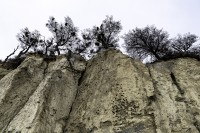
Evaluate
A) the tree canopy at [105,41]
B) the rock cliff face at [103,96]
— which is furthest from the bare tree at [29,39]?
the rock cliff face at [103,96]

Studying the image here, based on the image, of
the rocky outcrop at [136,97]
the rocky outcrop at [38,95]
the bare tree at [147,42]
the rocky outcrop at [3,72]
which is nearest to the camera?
the rocky outcrop at [136,97]

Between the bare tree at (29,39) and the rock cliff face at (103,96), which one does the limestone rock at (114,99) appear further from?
the bare tree at (29,39)

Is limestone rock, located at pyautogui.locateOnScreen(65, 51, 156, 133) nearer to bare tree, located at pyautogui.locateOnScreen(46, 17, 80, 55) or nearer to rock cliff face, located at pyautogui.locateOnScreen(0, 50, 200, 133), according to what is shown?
rock cliff face, located at pyautogui.locateOnScreen(0, 50, 200, 133)

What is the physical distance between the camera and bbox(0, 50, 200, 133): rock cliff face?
39.6ft

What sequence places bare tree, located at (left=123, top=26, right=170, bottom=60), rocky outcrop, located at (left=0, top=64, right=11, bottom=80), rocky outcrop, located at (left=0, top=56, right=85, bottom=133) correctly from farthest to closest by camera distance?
bare tree, located at (left=123, top=26, right=170, bottom=60)
rocky outcrop, located at (left=0, top=64, right=11, bottom=80)
rocky outcrop, located at (left=0, top=56, right=85, bottom=133)

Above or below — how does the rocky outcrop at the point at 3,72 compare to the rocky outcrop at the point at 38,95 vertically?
above

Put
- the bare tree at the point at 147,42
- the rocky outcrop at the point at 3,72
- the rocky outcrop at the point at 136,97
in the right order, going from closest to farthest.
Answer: the rocky outcrop at the point at 136,97 → the rocky outcrop at the point at 3,72 → the bare tree at the point at 147,42

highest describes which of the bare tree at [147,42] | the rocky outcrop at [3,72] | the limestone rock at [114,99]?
the bare tree at [147,42]

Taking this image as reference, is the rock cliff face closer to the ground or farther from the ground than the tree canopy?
closer to the ground

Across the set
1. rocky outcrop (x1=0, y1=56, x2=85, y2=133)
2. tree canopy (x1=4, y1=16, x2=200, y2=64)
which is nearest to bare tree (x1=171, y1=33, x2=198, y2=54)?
tree canopy (x1=4, y1=16, x2=200, y2=64)

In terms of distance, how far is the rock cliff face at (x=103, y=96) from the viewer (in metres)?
12.1

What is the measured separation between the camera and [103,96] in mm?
13984

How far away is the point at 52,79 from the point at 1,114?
111 inches

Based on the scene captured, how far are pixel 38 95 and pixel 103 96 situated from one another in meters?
2.91
